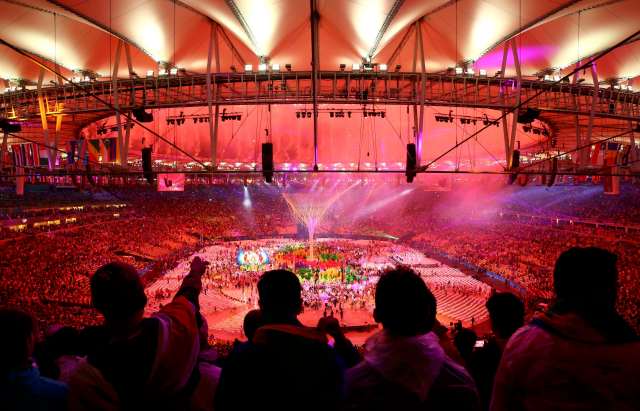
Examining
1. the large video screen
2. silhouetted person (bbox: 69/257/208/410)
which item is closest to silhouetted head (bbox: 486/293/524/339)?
silhouetted person (bbox: 69/257/208/410)

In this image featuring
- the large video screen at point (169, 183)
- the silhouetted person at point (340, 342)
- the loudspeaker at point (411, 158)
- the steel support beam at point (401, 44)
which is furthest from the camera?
the large video screen at point (169, 183)

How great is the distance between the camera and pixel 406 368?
5.24 feet

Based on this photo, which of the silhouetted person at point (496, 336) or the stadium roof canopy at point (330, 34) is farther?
the stadium roof canopy at point (330, 34)

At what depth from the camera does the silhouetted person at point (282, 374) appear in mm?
1657

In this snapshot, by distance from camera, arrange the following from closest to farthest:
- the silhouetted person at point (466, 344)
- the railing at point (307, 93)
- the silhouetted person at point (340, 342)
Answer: the silhouetted person at point (340, 342) < the silhouetted person at point (466, 344) < the railing at point (307, 93)

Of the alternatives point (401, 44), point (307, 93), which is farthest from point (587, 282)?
point (401, 44)

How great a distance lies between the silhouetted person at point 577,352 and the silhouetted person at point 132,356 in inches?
57.7

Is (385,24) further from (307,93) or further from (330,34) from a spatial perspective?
(307,93)

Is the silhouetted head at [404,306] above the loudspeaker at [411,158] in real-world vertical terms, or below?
below

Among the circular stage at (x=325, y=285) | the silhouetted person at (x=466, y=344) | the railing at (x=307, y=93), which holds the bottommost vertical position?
the circular stage at (x=325, y=285)

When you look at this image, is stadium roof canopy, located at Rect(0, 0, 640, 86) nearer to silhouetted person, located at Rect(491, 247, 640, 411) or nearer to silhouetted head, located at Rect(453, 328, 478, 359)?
silhouetted head, located at Rect(453, 328, 478, 359)

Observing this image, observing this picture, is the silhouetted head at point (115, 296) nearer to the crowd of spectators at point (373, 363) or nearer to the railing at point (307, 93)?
the crowd of spectators at point (373, 363)

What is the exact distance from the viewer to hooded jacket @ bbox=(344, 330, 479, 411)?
157 cm

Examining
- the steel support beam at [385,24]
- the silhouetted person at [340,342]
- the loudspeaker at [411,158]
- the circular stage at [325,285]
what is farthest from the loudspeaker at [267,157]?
the circular stage at [325,285]
